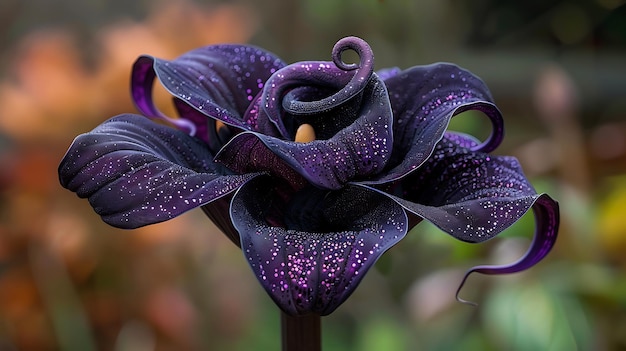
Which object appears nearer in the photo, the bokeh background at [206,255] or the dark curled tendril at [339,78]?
the dark curled tendril at [339,78]

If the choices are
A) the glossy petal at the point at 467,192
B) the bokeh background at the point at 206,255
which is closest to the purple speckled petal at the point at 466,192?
the glossy petal at the point at 467,192

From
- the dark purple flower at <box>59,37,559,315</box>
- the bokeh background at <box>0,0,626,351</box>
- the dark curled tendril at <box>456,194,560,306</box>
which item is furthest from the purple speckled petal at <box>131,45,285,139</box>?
the bokeh background at <box>0,0,626,351</box>

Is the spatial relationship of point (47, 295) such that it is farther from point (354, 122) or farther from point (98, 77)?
point (354, 122)

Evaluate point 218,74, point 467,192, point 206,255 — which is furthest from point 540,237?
point 206,255

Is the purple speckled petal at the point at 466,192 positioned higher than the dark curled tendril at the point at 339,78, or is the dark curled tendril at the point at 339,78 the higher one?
the dark curled tendril at the point at 339,78

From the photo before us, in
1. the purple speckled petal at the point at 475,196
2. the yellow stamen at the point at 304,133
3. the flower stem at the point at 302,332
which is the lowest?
the flower stem at the point at 302,332

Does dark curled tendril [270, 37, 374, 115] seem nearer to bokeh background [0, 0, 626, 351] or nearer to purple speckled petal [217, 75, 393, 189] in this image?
purple speckled petal [217, 75, 393, 189]

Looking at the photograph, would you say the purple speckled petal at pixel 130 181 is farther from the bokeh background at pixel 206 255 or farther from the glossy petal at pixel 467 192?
the bokeh background at pixel 206 255
